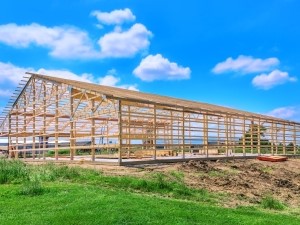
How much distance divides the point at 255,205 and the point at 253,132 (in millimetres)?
17661

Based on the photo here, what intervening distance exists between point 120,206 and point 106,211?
42 cm

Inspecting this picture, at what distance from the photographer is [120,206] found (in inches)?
344

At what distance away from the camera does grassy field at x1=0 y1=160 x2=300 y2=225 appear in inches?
320

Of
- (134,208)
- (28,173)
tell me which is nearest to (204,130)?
(28,173)

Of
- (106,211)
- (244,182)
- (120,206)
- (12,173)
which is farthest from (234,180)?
(106,211)

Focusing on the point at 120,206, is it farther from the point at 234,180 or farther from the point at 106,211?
the point at 234,180

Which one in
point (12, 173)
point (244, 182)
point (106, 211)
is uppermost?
point (12, 173)

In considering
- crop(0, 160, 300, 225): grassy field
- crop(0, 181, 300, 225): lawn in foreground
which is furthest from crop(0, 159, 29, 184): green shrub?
crop(0, 181, 300, 225): lawn in foreground

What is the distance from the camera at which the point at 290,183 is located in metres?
16.7

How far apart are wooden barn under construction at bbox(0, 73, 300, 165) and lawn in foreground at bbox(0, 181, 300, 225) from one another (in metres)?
7.05

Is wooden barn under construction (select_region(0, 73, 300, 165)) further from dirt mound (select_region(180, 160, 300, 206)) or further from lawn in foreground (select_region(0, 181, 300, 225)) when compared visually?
lawn in foreground (select_region(0, 181, 300, 225))

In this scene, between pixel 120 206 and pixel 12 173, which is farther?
pixel 12 173

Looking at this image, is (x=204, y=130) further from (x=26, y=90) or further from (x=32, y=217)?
(x=32, y=217)

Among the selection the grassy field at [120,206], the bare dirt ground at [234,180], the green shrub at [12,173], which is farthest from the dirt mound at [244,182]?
the green shrub at [12,173]
